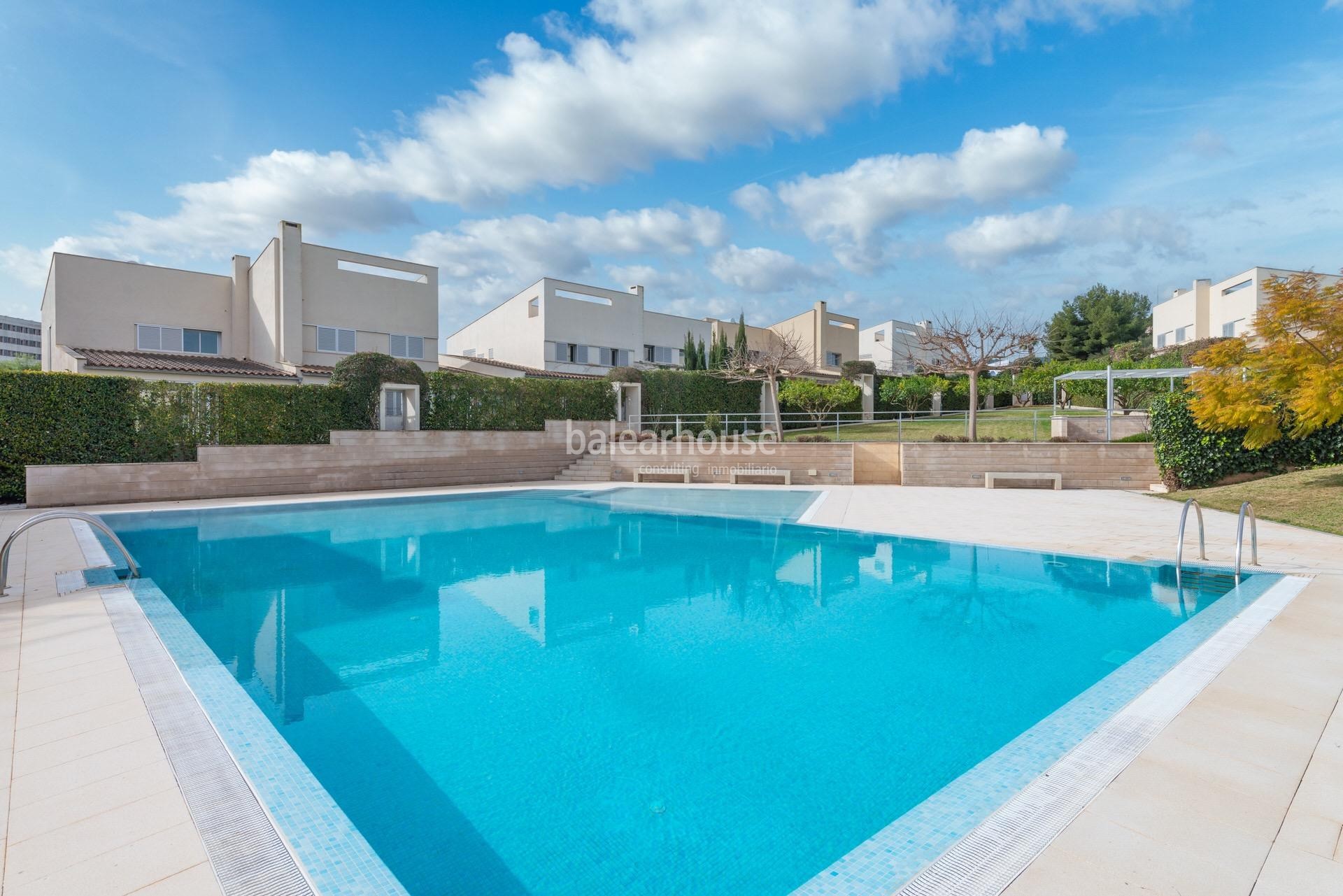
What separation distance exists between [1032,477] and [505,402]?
16112 mm

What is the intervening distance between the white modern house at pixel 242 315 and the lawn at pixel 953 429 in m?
16.4

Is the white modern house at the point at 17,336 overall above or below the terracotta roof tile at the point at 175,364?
above

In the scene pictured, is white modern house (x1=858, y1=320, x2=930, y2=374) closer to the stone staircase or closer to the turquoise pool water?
the stone staircase

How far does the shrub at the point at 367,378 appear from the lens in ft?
58.4

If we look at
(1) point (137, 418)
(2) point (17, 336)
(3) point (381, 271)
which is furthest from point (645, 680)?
(2) point (17, 336)

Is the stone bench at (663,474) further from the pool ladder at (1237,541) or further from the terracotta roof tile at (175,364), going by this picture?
the pool ladder at (1237,541)

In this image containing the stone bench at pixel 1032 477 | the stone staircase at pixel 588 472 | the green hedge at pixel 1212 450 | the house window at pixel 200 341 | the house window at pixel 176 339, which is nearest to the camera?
the green hedge at pixel 1212 450

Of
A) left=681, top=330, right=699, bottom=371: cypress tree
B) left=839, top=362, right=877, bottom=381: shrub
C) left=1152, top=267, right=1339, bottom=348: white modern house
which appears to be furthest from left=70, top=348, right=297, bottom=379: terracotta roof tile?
left=1152, top=267, right=1339, bottom=348: white modern house

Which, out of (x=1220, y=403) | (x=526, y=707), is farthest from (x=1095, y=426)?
(x=526, y=707)

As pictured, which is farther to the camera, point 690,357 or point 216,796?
point 690,357

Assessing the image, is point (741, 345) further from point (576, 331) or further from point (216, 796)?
point (216, 796)

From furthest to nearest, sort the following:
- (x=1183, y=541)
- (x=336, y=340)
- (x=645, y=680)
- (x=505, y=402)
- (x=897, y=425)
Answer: (x=897, y=425), (x=336, y=340), (x=505, y=402), (x=1183, y=541), (x=645, y=680)

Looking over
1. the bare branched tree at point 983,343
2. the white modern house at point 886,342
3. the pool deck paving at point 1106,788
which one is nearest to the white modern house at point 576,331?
the bare branched tree at point 983,343

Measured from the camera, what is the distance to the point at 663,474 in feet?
65.0
